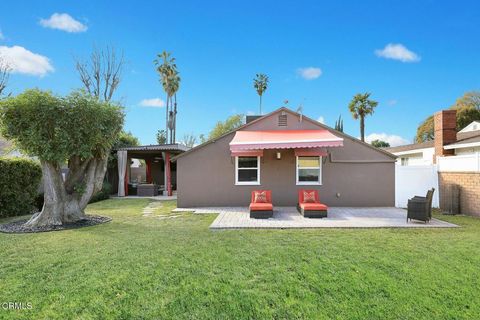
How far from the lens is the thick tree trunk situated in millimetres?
12844

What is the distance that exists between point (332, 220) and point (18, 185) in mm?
19678

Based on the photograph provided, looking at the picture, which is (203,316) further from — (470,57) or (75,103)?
(470,57)

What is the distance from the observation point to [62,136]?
12031mm

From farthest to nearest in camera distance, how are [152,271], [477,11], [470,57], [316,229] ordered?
[470,57] → [477,11] → [316,229] → [152,271]

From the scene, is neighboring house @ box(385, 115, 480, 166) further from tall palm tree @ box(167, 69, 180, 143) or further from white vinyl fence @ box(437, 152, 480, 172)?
tall palm tree @ box(167, 69, 180, 143)

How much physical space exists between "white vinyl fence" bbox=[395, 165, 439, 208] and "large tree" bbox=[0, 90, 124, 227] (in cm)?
1980

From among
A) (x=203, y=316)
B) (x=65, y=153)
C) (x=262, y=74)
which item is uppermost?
(x=262, y=74)

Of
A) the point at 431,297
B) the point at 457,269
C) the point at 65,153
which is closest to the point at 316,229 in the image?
the point at 457,269

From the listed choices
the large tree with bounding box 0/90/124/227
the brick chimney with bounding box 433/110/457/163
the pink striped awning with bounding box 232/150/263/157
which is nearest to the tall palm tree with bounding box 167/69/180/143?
the pink striped awning with bounding box 232/150/263/157

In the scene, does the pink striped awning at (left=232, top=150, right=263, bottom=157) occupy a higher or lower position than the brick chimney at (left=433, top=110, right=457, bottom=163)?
lower

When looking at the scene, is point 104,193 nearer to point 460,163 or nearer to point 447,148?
point 460,163

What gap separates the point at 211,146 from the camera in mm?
18625

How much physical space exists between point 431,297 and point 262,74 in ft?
186

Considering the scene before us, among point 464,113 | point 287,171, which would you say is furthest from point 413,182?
point 464,113
